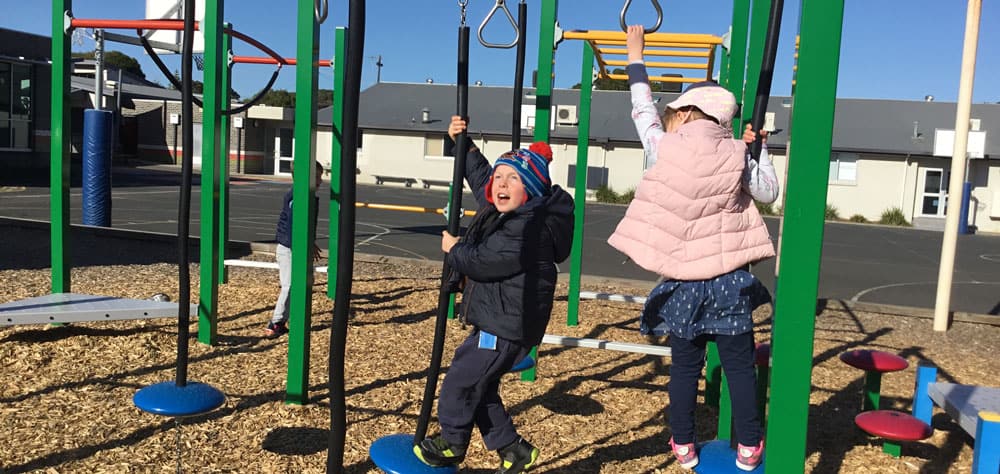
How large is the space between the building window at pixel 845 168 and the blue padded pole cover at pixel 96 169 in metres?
24.8

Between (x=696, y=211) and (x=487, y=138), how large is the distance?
30.6 metres

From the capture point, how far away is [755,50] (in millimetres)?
3934

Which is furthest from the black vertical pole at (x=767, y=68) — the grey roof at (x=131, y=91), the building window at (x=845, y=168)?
the grey roof at (x=131, y=91)

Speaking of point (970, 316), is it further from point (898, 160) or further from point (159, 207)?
point (898, 160)

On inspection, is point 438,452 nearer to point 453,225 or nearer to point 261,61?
point 453,225

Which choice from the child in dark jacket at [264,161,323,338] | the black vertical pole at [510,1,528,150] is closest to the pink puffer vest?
the black vertical pole at [510,1,528,150]

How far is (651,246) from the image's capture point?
296 centimetres

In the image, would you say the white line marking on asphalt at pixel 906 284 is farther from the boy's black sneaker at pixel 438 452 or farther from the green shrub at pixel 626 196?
the green shrub at pixel 626 196

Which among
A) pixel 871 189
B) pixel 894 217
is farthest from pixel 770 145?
pixel 894 217

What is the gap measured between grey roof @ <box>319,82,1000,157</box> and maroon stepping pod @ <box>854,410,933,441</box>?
24.2m

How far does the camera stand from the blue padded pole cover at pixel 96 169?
12.6 m

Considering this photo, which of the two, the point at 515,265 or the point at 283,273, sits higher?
the point at 515,265

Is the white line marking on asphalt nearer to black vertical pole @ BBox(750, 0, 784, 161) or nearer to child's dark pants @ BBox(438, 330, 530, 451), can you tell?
black vertical pole @ BBox(750, 0, 784, 161)

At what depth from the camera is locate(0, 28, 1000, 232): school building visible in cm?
2792
